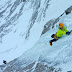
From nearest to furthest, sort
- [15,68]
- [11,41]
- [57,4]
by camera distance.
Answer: [15,68]
[57,4]
[11,41]

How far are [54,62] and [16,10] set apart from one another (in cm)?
1980

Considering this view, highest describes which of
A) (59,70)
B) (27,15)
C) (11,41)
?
(27,15)

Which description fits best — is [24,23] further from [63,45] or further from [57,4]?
[63,45]

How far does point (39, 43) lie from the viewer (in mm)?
11094

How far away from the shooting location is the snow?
7.46 m

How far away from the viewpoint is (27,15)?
21359 millimetres

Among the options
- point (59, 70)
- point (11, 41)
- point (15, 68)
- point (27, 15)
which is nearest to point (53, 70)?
point (59, 70)

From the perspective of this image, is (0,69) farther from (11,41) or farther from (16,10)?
(16,10)

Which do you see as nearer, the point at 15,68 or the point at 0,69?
the point at 15,68

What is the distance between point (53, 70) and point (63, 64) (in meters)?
0.60

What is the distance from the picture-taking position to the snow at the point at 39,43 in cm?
746

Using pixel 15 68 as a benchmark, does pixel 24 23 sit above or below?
above

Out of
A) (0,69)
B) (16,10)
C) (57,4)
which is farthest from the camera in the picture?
(16,10)

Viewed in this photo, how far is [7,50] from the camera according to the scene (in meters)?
16.9
